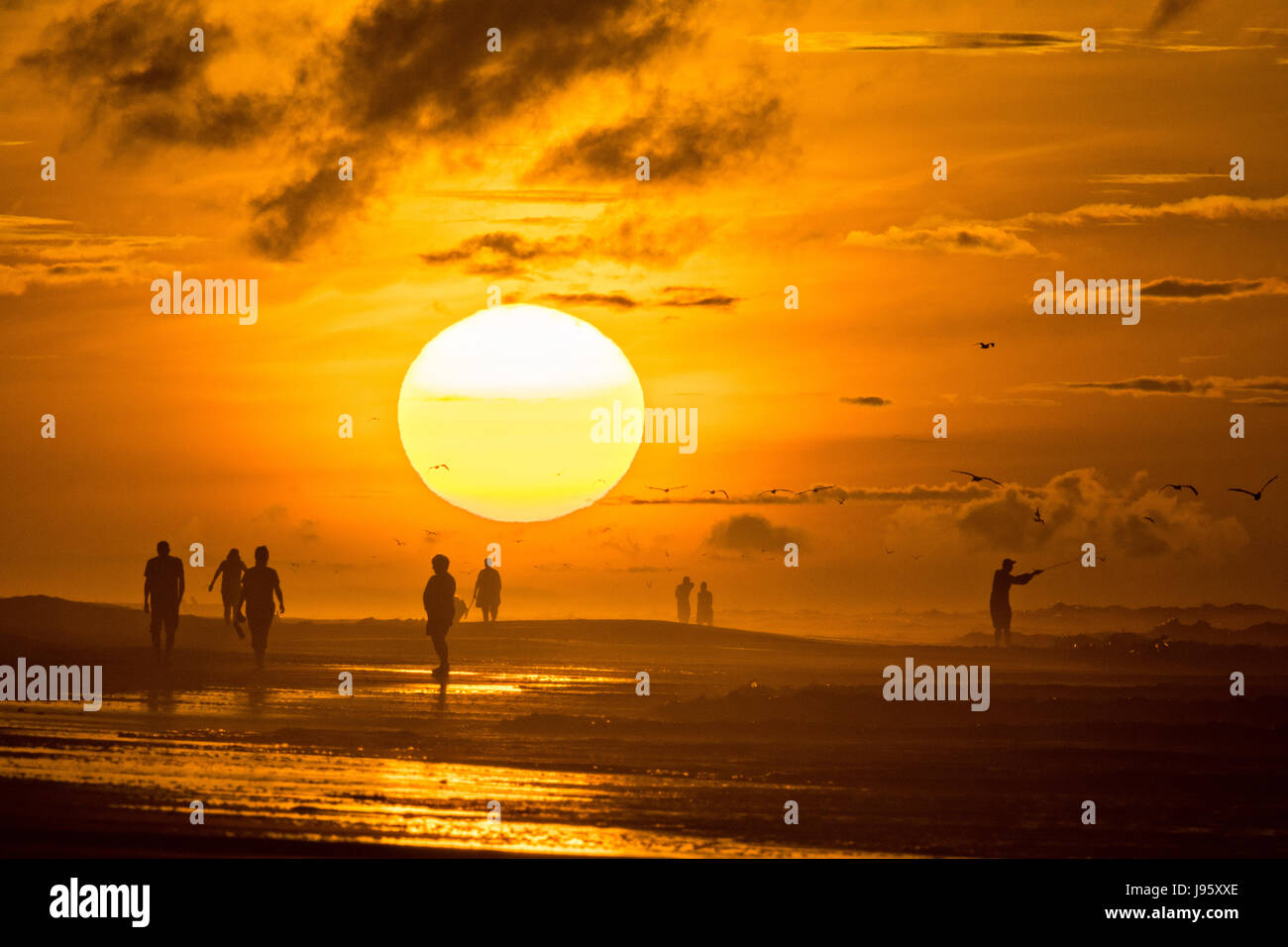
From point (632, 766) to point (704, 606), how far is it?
116ft

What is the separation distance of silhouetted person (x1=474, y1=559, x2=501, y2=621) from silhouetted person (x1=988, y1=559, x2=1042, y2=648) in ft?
46.7

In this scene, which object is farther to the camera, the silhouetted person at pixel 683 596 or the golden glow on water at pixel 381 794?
the silhouetted person at pixel 683 596

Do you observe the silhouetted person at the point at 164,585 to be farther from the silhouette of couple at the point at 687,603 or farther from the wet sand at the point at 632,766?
the silhouette of couple at the point at 687,603

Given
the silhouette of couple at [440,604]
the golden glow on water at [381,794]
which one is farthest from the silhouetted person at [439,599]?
the golden glow on water at [381,794]

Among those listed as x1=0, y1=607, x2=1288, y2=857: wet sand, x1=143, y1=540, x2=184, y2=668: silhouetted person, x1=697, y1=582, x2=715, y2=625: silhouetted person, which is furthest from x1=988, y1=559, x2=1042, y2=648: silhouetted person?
x1=143, y1=540, x2=184, y2=668: silhouetted person

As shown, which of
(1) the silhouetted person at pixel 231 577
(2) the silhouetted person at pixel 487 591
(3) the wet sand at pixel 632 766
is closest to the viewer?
(3) the wet sand at pixel 632 766

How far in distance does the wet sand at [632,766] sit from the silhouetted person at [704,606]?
21364 millimetres

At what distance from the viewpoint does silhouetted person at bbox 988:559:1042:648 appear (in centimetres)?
3731

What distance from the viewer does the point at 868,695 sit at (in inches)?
924

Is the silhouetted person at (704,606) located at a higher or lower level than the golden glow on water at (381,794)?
higher

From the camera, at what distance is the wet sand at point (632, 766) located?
40.7 feet

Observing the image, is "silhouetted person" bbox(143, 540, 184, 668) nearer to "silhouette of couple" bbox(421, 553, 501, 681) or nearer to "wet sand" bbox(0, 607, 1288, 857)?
"wet sand" bbox(0, 607, 1288, 857)
